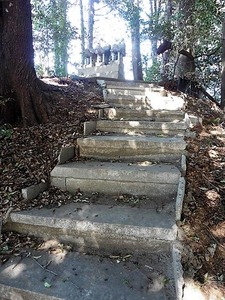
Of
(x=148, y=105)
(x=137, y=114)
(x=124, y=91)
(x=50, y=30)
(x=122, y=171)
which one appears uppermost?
(x=50, y=30)

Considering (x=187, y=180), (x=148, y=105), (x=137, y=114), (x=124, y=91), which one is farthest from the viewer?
(x=124, y=91)

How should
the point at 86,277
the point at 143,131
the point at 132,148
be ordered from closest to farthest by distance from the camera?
the point at 86,277
the point at 132,148
the point at 143,131

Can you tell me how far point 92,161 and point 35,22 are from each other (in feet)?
27.5

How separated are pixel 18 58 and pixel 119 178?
91.5 inches

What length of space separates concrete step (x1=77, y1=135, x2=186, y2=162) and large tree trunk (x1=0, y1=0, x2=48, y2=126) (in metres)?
1.07

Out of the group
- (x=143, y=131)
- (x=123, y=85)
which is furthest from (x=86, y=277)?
(x=123, y=85)

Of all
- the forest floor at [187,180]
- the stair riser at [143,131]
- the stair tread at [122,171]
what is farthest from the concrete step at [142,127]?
the stair tread at [122,171]

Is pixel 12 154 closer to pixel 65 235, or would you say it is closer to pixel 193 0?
pixel 65 235

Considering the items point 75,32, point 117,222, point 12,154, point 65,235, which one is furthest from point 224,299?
point 75,32

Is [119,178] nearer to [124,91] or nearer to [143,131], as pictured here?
[143,131]

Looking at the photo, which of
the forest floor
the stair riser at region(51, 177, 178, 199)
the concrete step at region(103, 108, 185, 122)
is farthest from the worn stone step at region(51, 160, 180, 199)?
the concrete step at region(103, 108, 185, 122)

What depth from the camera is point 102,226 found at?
2100 millimetres

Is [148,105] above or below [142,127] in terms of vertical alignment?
above

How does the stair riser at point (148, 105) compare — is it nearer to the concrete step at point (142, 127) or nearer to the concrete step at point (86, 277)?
the concrete step at point (142, 127)
